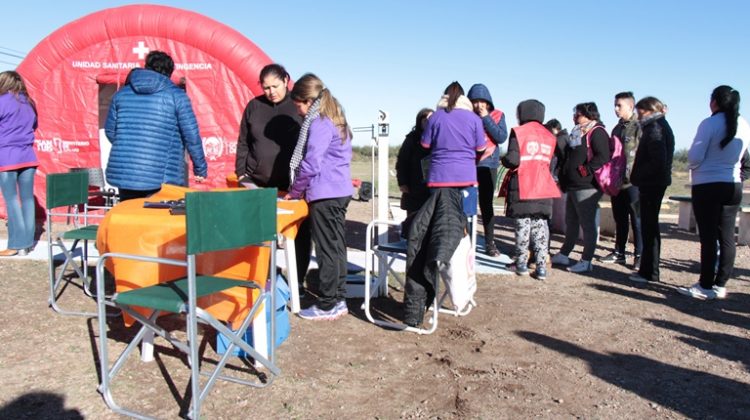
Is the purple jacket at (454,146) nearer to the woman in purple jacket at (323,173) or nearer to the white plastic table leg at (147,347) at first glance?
the woman in purple jacket at (323,173)

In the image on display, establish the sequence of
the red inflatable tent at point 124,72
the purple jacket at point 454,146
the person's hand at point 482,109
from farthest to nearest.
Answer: the red inflatable tent at point 124,72, the person's hand at point 482,109, the purple jacket at point 454,146

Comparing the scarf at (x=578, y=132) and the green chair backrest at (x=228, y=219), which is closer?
the green chair backrest at (x=228, y=219)

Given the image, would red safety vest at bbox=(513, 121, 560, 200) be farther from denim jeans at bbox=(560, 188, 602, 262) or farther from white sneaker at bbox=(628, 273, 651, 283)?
white sneaker at bbox=(628, 273, 651, 283)

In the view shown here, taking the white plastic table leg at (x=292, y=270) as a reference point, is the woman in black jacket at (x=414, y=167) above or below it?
above

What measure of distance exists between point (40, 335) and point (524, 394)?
3100 mm

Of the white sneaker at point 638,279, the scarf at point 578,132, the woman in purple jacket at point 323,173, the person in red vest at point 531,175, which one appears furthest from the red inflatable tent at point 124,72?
the white sneaker at point 638,279

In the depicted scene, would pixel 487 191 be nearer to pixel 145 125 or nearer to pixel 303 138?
pixel 303 138

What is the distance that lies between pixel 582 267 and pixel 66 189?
4.93 metres

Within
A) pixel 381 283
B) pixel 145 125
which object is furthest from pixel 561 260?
pixel 145 125

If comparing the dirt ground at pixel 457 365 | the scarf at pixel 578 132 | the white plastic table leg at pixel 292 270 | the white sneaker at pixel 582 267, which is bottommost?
the dirt ground at pixel 457 365

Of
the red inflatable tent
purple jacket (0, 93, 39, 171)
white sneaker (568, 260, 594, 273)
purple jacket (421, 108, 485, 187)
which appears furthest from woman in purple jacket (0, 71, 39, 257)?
white sneaker (568, 260, 594, 273)

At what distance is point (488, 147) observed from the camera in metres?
6.28

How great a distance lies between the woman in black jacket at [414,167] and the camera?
18.9ft

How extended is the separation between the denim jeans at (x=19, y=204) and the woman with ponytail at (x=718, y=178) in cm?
626
